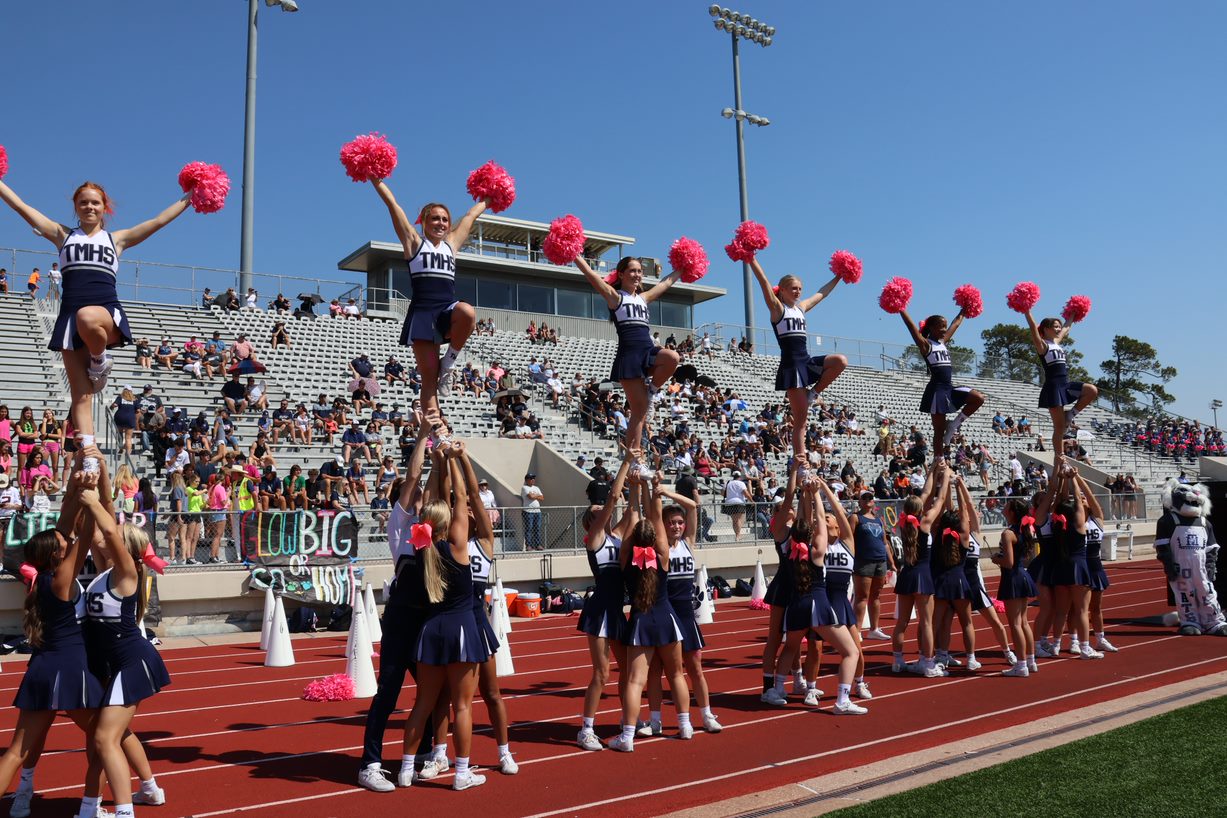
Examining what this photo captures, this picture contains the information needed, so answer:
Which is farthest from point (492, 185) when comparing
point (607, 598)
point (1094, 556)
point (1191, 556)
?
point (1191, 556)

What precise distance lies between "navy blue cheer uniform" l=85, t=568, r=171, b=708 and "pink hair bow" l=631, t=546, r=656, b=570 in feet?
9.20

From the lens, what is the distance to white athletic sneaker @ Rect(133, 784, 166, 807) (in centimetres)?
553

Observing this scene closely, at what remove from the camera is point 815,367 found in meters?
8.45

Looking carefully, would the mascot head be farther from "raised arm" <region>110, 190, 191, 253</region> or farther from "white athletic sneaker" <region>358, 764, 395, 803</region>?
"raised arm" <region>110, 190, 191, 253</region>

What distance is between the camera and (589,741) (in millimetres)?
6770

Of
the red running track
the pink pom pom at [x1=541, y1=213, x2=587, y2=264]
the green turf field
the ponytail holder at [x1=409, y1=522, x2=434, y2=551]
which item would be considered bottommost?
the red running track

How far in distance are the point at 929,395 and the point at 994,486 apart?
18.4m

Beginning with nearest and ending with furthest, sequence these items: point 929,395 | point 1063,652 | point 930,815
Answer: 1. point 930,815
2. point 929,395
3. point 1063,652

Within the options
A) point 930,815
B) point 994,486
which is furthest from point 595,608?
point 994,486

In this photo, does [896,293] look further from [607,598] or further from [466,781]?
[466,781]

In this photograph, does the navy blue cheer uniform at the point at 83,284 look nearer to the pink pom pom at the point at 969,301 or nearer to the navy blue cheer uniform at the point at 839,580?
the navy blue cheer uniform at the point at 839,580

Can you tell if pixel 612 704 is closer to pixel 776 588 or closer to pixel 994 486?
pixel 776 588

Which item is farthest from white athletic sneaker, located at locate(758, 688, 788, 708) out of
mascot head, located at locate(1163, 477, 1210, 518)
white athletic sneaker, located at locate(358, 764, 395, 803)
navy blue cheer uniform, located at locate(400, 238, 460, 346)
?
mascot head, located at locate(1163, 477, 1210, 518)

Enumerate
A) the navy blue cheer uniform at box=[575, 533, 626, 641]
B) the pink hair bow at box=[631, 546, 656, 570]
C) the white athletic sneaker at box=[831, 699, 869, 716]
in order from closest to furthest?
the pink hair bow at box=[631, 546, 656, 570]
the navy blue cheer uniform at box=[575, 533, 626, 641]
the white athletic sneaker at box=[831, 699, 869, 716]
